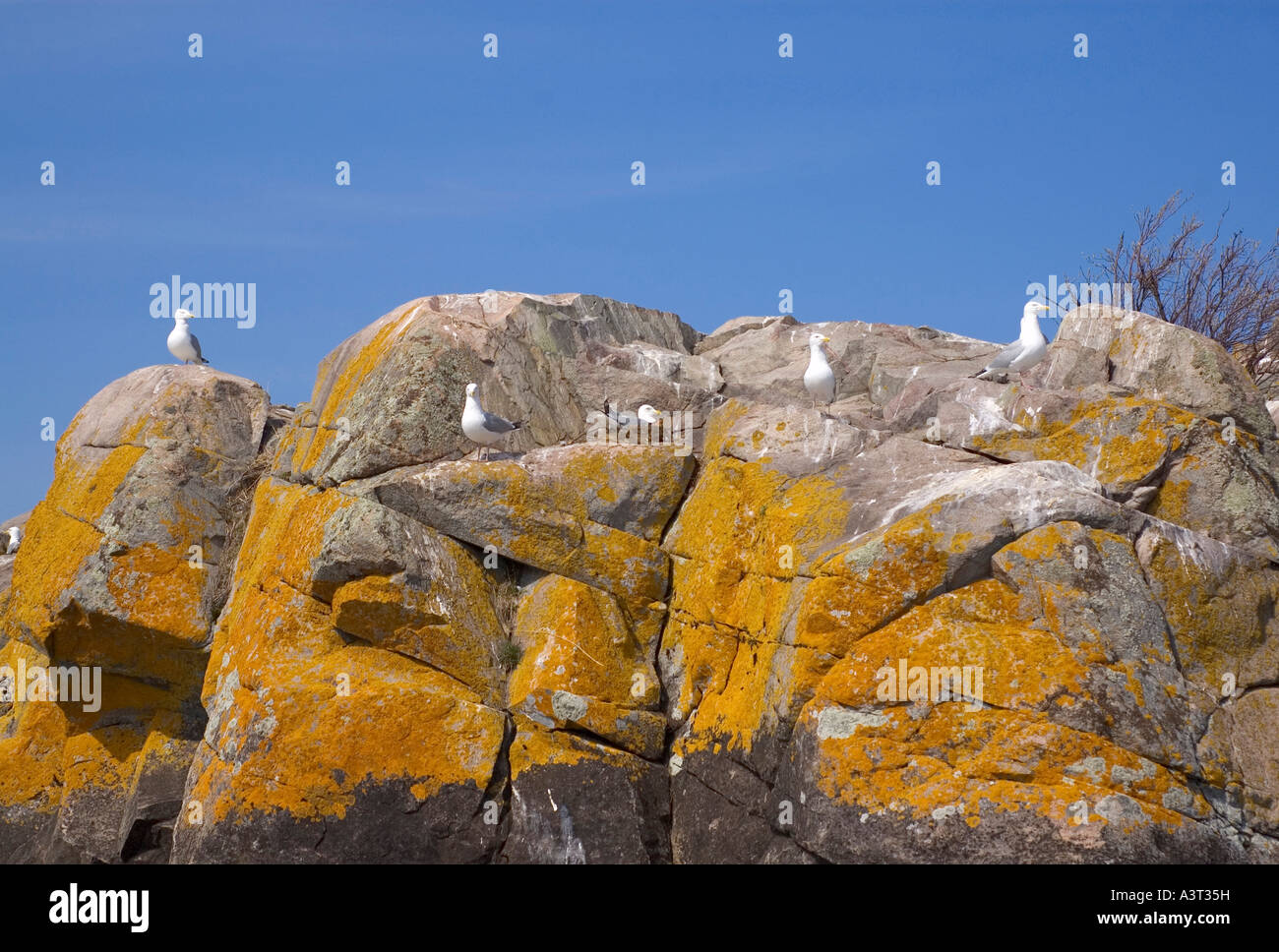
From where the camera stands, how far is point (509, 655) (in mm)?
14398

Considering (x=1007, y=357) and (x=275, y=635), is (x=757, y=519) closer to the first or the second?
(x=1007, y=357)

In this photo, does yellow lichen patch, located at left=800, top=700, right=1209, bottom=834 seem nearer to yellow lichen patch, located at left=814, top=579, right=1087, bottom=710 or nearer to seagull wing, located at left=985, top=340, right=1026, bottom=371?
yellow lichen patch, located at left=814, top=579, right=1087, bottom=710

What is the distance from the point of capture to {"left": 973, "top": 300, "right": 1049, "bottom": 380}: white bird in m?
16.4

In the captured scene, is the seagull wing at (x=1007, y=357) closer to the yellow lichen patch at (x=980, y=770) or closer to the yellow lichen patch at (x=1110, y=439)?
the yellow lichen patch at (x=1110, y=439)

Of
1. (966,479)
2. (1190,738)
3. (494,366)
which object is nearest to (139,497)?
(494,366)

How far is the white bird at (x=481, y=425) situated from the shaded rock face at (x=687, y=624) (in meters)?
0.49

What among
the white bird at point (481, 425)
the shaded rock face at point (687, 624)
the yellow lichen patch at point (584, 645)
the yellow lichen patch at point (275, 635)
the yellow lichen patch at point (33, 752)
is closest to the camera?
the shaded rock face at point (687, 624)

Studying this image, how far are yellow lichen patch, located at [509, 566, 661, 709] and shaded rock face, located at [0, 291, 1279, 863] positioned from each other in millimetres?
40

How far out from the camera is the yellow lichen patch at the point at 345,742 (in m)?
13.1

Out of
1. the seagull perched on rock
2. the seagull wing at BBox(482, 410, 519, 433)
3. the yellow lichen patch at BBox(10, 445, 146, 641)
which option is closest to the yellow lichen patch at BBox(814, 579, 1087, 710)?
the seagull perched on rock

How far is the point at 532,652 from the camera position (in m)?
14.3

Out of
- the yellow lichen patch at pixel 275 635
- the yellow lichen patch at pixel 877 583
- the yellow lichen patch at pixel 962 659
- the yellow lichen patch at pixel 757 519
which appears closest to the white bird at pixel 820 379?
the yellow lichen patch at pixel 757 519
